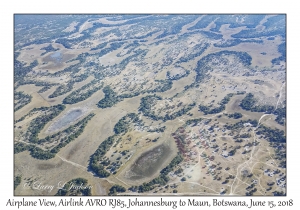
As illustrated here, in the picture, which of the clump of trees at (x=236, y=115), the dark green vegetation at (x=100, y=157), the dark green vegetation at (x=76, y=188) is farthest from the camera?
the clump of trees at (x=236, y=115)

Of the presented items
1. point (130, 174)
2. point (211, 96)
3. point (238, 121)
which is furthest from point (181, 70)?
point (130, 174)

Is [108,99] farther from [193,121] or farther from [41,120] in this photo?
[193,121]

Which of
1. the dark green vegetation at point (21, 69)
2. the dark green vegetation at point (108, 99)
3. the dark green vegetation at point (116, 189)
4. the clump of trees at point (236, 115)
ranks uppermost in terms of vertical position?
the dark green vegetation at point (21, 69)

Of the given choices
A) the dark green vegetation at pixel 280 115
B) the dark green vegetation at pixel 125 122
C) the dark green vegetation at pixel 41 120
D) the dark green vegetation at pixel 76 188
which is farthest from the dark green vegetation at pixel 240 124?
the dark green vegetation at pixel 41 120

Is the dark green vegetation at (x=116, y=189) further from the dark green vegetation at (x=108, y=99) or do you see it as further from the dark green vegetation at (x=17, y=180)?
the dark green vegetation at (x=108, y=99)

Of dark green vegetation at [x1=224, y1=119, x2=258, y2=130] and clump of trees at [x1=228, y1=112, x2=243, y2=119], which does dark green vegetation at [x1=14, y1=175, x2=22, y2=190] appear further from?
clump of trees at [x1=228, y1=112, x2=243, y2=119]

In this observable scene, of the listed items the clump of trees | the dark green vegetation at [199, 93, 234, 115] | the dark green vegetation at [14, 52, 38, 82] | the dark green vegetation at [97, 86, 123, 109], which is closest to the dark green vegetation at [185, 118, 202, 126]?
the dark green vegetation at [199, 93, 234, 115]

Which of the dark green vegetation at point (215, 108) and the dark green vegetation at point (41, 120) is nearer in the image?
the dark green vegetation at point (41, 120)
